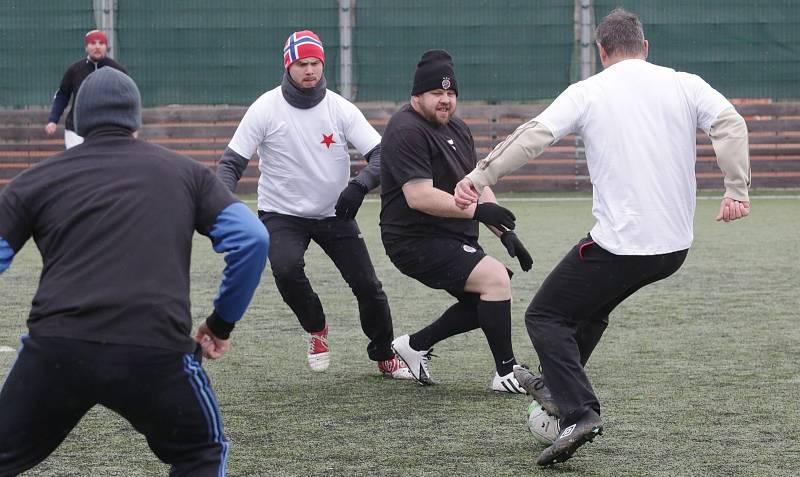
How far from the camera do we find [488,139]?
66.4 feet

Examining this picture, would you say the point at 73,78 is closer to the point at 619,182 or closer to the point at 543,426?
the point at 543,426

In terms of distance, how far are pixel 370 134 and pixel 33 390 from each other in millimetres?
4247

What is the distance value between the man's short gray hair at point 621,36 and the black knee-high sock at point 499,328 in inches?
67.5

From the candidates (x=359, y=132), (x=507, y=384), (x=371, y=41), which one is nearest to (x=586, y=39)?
(x=371, y=41)

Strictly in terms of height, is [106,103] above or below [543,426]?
above

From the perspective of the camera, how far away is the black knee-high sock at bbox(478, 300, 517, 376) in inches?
263

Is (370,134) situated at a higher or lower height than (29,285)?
higher

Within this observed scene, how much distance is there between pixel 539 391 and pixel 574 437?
58cm

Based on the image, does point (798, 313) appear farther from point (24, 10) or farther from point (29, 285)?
point (24, 10)

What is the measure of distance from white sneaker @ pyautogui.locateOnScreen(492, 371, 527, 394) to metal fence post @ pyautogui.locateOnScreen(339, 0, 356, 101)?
13427 mm

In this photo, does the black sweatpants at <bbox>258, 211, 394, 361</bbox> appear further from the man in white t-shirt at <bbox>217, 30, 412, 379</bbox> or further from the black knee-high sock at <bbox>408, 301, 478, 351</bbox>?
the black knee-high sock at <bbox>408, 301, 478, 351</bbox>

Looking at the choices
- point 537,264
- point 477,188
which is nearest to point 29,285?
point 537,264

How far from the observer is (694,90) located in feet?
17.3

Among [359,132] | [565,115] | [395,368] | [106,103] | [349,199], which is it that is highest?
[106,103]
